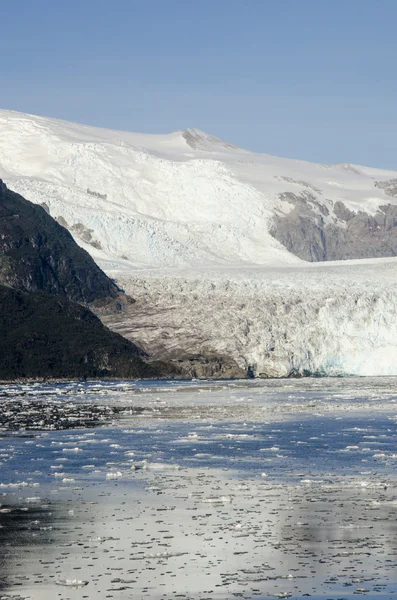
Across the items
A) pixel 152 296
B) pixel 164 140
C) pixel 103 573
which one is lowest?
pixel 103 573

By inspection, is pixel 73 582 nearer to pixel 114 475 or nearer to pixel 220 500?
pixel 220 500

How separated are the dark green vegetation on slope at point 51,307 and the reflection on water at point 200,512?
108 ft

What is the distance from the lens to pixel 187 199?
123m

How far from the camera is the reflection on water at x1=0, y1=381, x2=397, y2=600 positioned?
16.2m

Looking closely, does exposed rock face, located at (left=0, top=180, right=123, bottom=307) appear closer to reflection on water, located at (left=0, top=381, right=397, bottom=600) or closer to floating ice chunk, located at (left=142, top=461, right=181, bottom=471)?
reflection on water, located at (left=0, top=381, right=397, bottom=600)

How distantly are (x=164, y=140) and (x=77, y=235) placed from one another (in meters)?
65.2

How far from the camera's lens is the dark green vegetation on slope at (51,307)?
6944 centimetres

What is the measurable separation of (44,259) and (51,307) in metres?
12.2

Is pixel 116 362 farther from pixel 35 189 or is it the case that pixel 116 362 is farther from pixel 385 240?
pixel 385 240

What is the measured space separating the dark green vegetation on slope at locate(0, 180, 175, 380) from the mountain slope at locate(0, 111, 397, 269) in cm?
749

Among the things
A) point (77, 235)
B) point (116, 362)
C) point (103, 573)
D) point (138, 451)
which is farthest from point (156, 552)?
point (77, 235)

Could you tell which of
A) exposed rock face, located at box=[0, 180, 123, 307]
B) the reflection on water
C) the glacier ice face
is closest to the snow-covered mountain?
the glacier ice face

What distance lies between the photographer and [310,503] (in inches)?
869

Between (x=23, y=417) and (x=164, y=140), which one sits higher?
(x=164, y=140)
